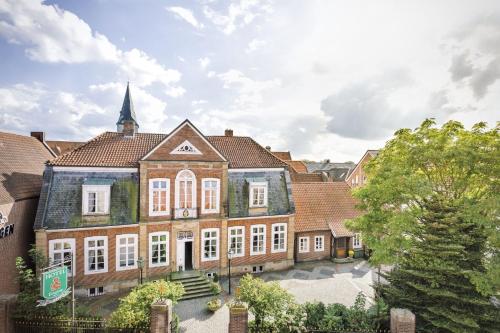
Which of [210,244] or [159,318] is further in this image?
[210,244]

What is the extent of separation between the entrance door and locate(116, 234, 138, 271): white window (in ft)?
10.7

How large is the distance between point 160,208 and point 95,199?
389 centimetres

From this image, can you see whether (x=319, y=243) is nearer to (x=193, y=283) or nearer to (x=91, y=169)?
(x=193, y=283)

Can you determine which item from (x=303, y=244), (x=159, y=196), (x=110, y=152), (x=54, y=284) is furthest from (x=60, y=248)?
(x=303, y=244)

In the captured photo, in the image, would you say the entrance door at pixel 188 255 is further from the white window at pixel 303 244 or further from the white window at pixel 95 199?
the white window at pixel 303 244

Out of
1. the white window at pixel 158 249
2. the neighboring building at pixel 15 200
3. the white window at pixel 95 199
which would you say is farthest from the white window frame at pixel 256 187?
the neighboring building at pixel 15 200

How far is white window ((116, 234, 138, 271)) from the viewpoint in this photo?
55.8 ft

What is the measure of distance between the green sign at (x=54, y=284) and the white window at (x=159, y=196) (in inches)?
294

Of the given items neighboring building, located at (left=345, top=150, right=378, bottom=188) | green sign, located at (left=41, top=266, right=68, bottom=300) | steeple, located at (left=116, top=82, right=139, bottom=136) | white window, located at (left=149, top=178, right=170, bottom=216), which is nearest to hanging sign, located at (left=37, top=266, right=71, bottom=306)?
green sign, located at (left=41, top=266, right=68, bottom=300)

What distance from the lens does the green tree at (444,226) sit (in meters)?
10.7

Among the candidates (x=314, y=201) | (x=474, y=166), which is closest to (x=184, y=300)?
(x=314, y=201)

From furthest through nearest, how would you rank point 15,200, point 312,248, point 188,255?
point 312,248
point 188,255
point 15,200

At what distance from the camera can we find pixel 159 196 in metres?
17.8

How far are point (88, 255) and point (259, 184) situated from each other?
11984mm
